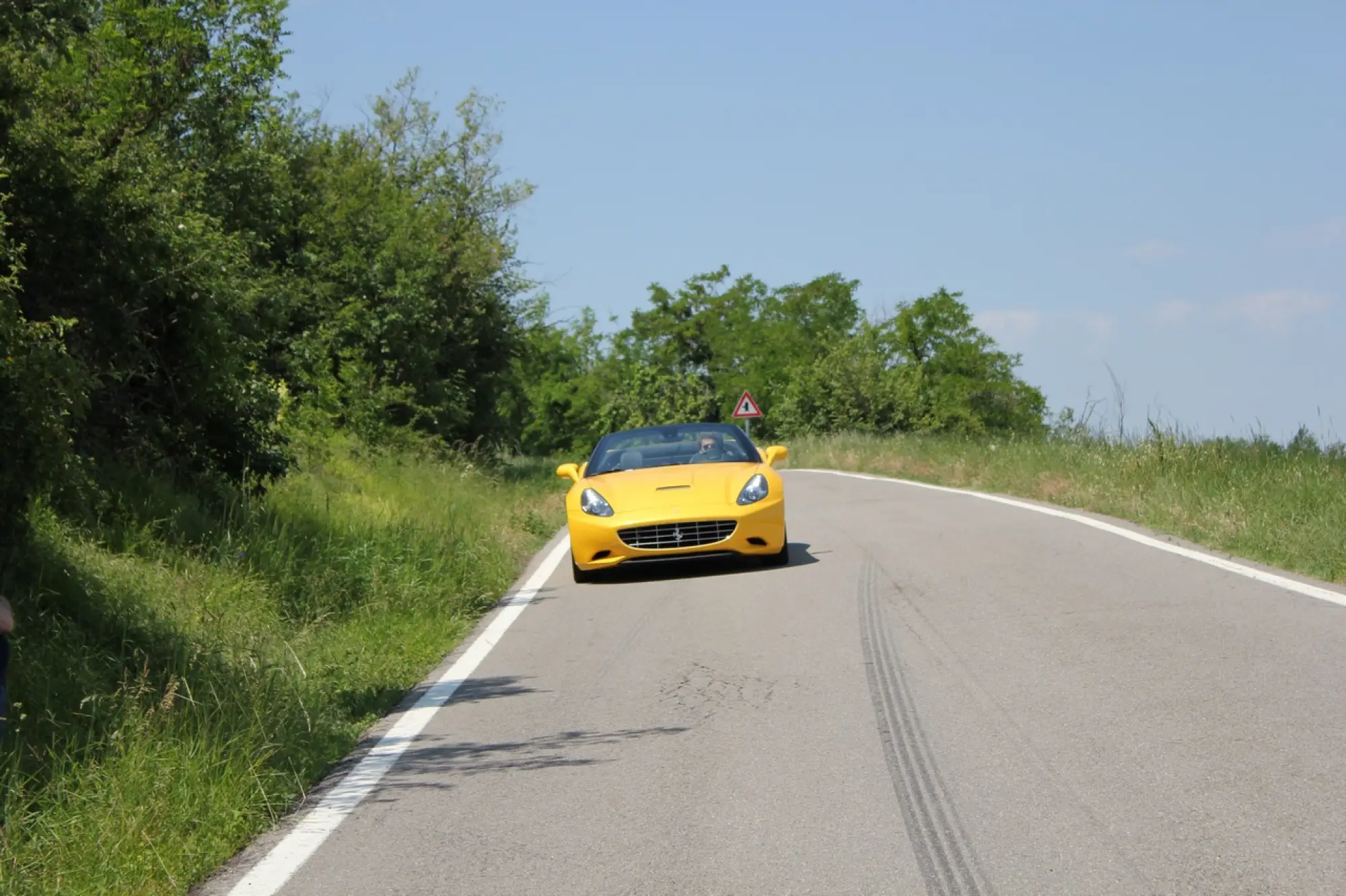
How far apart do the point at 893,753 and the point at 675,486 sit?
22.8 feet

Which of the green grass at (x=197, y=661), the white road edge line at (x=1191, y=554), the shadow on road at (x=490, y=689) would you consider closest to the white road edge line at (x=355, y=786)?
the shadow on road at (x=490, y=689)

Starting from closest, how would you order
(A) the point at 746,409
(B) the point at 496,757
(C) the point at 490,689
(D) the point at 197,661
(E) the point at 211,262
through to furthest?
(B) the point at 496,757
(D) the point at 197,661
(C) the point at 490,689
(E) the point at 211,262
(A) the point at 746,409

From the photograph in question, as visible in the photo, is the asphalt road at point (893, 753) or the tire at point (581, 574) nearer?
the asphalt road at point (893, 753)

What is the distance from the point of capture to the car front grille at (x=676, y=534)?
1221cm

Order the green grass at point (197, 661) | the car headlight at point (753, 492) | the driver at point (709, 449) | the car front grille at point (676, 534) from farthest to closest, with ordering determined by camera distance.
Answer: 1. the driver at point (709, 449)
2. the car headlight at point (753, 492)
3. the car front grille at point (676, 534)
4. the green grass at point (197, 661)

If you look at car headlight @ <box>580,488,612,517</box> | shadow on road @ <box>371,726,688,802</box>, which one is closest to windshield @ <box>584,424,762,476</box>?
car headlight @ <box>580,488,612,517</box>

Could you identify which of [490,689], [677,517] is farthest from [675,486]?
[490,689]

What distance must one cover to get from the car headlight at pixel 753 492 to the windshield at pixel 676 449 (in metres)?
1.11

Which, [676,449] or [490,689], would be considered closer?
[490,689]

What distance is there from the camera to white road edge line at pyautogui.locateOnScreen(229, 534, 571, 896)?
15.6 feet

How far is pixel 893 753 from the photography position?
5.87m

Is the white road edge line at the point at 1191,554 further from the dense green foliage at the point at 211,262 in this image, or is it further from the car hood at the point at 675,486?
the dense green foliage at the point at 211,262

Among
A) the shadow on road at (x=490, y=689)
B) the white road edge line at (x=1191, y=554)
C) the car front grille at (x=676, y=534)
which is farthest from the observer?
the car front grille at (x=676, y=534)

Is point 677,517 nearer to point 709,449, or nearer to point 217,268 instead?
point 709,449
